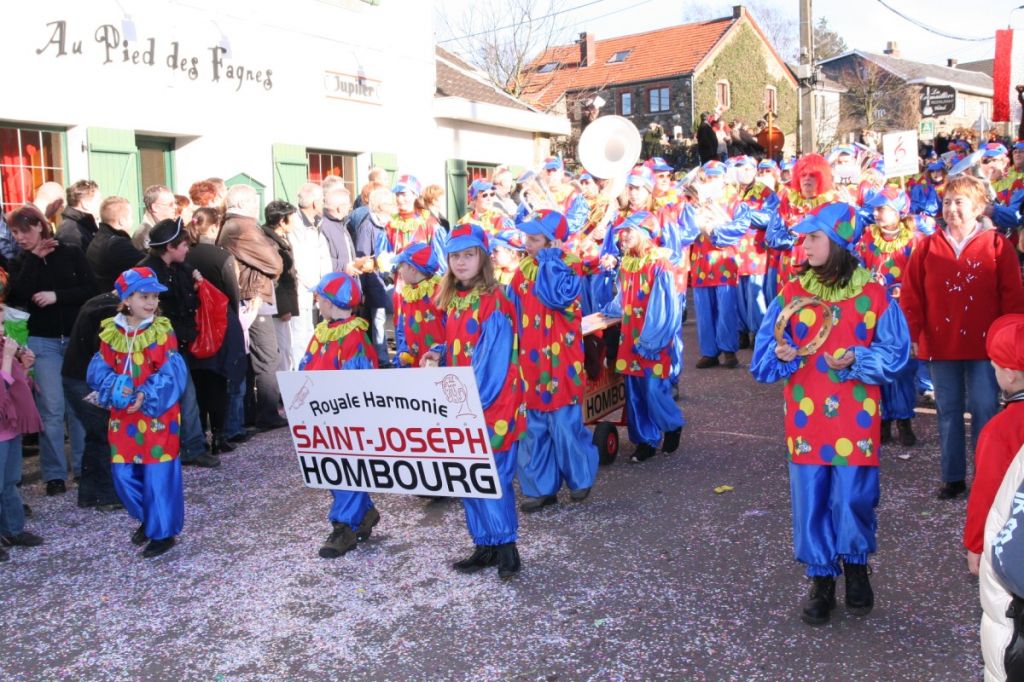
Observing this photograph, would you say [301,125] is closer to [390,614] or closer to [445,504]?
[445,504]

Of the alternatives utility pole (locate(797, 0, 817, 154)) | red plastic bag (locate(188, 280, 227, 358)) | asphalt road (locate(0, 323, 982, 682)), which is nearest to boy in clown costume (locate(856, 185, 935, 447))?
asphalt road (locate(0, 323, 982, 682))

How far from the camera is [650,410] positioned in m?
7.10

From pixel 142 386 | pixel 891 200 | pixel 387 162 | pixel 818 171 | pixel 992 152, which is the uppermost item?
pixel 387 162

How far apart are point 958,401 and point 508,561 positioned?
2886mm

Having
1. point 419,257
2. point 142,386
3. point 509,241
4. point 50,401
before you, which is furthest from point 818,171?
point 50,401

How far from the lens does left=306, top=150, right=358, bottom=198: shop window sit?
14828 mm

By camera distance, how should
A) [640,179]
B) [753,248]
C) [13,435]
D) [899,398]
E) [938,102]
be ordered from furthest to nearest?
[938,102], [753,248], [640,179], [899,398], [13,435]

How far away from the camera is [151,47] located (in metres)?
11.7

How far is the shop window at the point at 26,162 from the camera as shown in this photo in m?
10.4

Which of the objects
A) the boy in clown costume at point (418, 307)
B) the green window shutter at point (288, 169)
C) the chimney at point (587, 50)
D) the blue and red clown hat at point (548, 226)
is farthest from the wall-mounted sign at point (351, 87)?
the chimney at point (587, 50)

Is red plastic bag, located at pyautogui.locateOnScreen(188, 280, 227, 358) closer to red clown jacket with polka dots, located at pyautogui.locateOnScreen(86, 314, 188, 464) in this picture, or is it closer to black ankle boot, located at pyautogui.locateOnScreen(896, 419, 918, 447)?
red clown jacket with polka dots, located at pyautogui.locateOnScreen(86, 314, 188, 464)

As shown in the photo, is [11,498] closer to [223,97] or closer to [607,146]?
[607,146]

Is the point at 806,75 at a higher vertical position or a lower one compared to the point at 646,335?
higher

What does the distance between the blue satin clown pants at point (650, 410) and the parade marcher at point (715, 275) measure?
3557 mm
